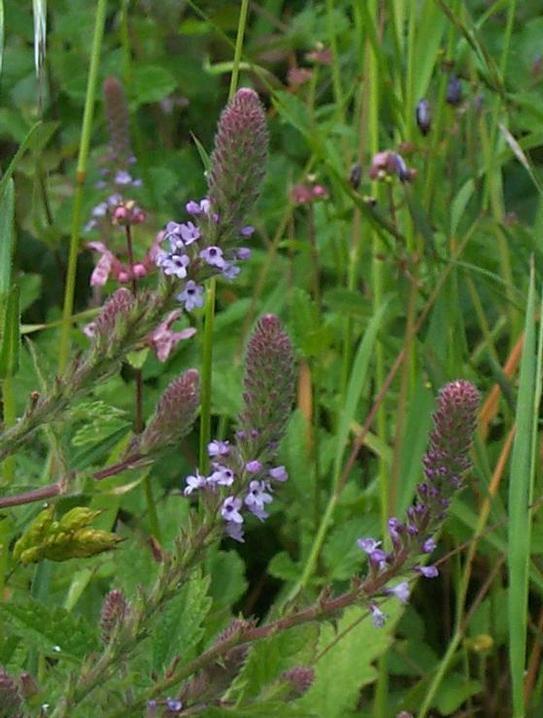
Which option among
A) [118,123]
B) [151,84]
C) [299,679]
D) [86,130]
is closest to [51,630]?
[299,679]

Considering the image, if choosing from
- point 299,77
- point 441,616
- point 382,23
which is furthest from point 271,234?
point 441,616

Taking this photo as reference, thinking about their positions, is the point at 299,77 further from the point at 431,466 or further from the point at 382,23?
the point at 431,466

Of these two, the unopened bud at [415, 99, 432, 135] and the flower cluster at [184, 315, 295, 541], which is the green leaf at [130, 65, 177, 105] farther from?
the flower cluster at [184, 315, 295, 541]

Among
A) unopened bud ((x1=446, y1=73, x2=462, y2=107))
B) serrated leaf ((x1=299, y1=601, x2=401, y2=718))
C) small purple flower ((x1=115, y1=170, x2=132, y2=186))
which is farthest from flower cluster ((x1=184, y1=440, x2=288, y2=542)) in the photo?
small purple flower ((x1=115, y1=170, x2=132, y2=186))

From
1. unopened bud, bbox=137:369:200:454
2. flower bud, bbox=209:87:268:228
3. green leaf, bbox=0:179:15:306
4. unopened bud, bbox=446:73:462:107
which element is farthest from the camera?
unopened bud, bbox=446:73:462:107

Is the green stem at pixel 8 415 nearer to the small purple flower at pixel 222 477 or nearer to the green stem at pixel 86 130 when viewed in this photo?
the green stem at pixel 86 130

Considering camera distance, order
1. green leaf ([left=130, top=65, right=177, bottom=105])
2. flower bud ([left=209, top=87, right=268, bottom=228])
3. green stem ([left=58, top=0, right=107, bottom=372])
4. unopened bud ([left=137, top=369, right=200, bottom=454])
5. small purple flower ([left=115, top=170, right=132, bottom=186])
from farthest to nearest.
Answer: green leaf ([left=130, top=65, right=177, bottom=105])
small purple flower ([left=115, top=170, right=132, bottom=186])
green stem ([left=58, top=0, right=107, bottom=372])
unopened bud ([left=137, top=369, right=200, bottom=454])
flower bud ([left=209, top=87, right=268, bottom=228])

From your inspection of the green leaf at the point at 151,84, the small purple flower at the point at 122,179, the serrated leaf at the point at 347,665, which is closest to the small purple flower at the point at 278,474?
the serrated leaf at the point at 347,665
